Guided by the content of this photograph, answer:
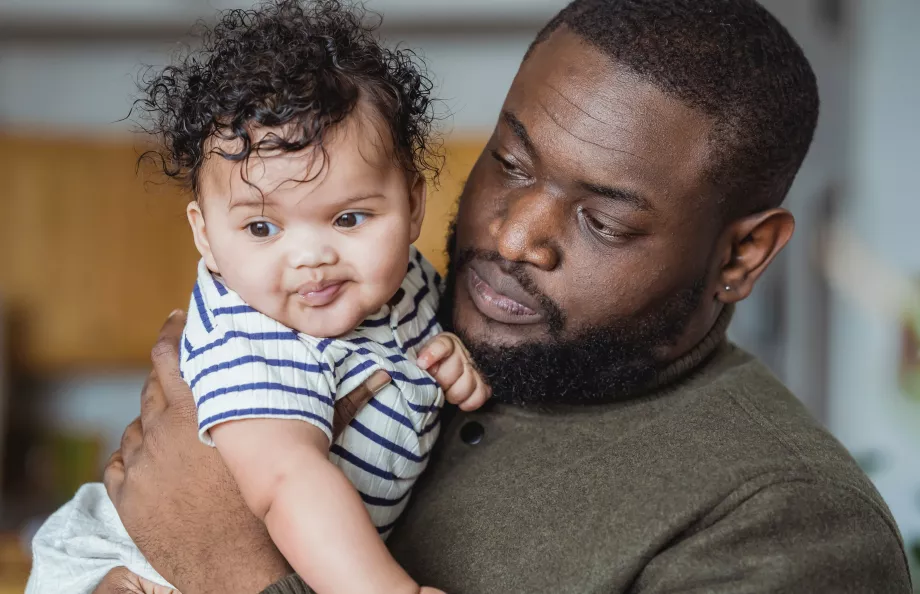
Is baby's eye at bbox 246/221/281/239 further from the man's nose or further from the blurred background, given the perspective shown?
the blurred background

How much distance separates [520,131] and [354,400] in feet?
1.61

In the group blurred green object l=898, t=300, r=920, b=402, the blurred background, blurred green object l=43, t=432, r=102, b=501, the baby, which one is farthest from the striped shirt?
blurred green object l=43, t=432, r=102, b=501

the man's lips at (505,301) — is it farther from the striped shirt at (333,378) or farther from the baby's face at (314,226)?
the baby's face at (314,226)

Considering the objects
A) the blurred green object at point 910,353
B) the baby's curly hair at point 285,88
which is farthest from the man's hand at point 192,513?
the blurred green object at point 910,353

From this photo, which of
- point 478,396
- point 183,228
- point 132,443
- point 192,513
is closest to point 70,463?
point 183,228

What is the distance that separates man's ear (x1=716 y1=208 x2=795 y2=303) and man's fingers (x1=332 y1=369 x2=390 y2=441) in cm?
64

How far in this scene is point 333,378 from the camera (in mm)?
1143

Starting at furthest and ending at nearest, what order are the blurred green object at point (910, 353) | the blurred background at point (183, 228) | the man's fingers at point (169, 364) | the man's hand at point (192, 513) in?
the blurred background at point (183, 228)
the blurred green object at point (910, 353)
the man's fingers at point (169, 364)
the man's hand at point (192, 513)

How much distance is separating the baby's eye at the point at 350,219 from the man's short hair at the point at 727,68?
490 millimetres

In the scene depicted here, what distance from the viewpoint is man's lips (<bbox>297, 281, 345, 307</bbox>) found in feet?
3.66

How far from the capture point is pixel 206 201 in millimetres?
1131

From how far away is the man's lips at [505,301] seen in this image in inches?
54.2

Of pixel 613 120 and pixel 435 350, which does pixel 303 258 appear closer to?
pixel 435 350

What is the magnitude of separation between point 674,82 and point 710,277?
328 mm
